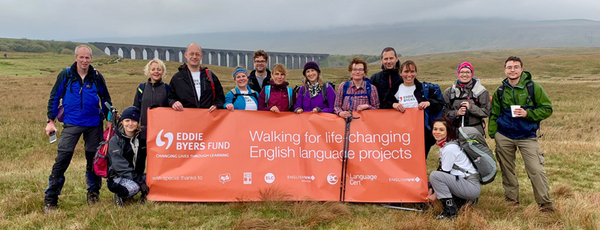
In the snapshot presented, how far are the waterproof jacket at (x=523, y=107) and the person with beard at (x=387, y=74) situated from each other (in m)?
1.62

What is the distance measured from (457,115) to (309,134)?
2390 mm

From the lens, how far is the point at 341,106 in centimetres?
607

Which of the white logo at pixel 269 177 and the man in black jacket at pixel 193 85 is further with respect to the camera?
the man in black jacket at pixel 193 85

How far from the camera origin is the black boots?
4.92m

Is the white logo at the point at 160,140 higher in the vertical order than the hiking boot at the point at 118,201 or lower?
higher

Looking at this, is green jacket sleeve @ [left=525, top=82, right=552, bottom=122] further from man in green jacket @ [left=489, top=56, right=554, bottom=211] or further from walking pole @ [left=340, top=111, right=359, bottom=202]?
walking pole @ [left=340, top=111, right=359, bottom=202]

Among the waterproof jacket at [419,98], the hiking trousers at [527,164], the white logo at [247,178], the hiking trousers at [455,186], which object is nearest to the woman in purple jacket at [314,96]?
the waterproof jacket at [419,98]

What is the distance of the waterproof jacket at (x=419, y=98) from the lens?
576cm

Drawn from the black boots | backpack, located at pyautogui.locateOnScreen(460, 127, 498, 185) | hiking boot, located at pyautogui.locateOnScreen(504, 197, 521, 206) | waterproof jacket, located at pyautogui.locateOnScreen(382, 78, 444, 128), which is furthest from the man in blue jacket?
hiking boot, located at pyautogui.locateOnScreen(504, 197, 521, 206)

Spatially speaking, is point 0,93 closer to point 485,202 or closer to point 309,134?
point 309,134

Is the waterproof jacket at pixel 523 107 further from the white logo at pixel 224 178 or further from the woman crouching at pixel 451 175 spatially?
Result: the white logo at pixel 224 178

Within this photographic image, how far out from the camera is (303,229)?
453cm

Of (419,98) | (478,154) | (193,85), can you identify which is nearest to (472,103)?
(419,98)

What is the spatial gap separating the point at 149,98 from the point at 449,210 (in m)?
4.99
